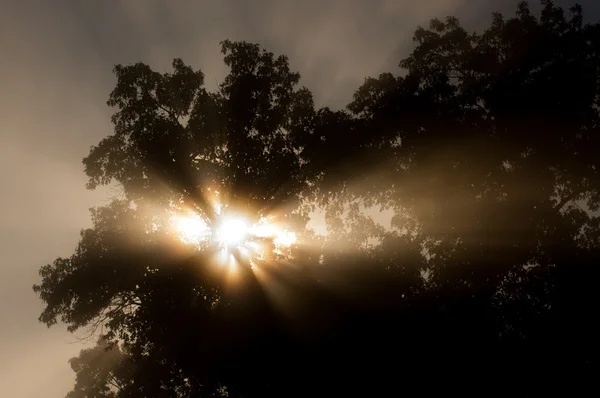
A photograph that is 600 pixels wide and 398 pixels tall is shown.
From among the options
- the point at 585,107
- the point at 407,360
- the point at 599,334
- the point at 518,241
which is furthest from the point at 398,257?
the point at 585,107

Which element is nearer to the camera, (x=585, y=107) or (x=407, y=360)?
(x=407, y=360)

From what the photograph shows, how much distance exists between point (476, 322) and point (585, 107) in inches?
416

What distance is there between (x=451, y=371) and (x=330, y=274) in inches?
216

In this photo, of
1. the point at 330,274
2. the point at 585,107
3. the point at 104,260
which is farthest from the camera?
the point at 104,260

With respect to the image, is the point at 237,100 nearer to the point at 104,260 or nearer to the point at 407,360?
the point at 104,260

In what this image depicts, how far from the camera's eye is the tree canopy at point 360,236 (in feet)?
41.7

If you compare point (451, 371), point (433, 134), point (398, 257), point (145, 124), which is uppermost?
point (433, 134)

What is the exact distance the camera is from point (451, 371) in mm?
12141

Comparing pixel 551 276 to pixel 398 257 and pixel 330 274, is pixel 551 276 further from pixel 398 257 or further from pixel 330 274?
pixel 330 274

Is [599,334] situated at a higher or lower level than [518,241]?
lower

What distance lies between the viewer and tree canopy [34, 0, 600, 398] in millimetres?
12711

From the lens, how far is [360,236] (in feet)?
53.1

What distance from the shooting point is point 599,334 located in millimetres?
13188

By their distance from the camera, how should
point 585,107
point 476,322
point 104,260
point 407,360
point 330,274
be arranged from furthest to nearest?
point 104,260
point 585,107
point 330,274
point 476,322
point 407,360
